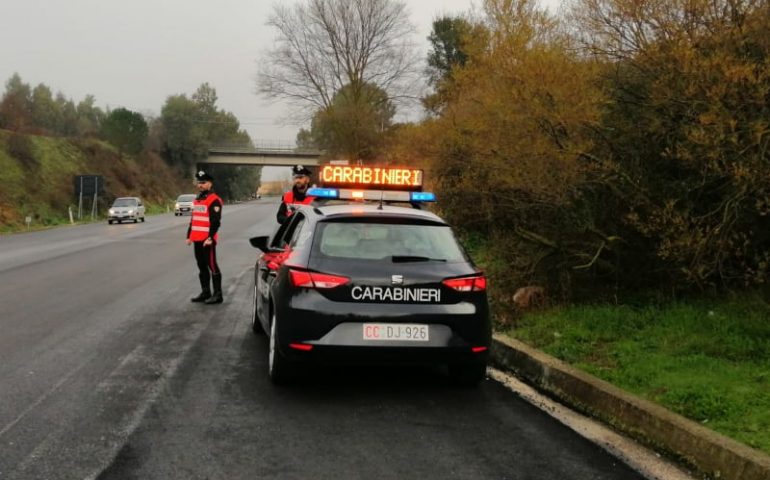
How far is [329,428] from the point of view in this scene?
4.51 m

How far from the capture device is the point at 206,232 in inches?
378

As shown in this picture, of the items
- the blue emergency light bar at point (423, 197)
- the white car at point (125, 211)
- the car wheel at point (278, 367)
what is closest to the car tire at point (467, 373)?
the car wheel at point (278, 367)

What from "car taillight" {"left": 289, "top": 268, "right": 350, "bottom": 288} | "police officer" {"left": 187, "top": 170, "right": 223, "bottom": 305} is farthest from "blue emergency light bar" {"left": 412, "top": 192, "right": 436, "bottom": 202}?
"police officer" {"left": 187, "top": 170, "right": 223, "bottom": 305}

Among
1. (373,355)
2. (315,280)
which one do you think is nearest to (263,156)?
(315,280)

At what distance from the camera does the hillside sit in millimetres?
39281

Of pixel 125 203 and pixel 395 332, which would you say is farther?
pixel 125 203

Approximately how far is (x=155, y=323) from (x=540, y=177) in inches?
188

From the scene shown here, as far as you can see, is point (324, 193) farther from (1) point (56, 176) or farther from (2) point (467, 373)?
(1) point (56, 176)

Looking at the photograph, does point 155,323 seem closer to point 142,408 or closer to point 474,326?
point 142,408

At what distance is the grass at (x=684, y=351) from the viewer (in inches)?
175

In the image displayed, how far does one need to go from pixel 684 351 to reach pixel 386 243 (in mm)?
2709

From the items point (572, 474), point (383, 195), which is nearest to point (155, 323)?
point (383, 195)

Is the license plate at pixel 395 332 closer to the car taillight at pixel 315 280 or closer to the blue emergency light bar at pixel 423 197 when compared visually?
the car taillight at pixel 315 280

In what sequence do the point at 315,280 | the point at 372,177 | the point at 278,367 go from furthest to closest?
the point at 372,177
the point at 278,367
the point at 315,280
